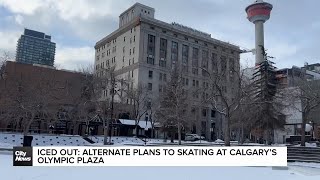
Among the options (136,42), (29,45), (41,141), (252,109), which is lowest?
(41,141)

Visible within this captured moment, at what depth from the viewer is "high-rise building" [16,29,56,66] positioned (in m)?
158

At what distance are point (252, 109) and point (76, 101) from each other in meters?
26.9

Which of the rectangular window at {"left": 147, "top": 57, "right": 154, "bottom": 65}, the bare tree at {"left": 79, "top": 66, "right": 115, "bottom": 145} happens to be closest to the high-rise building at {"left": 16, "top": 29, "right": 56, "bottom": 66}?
the rectangular window at {"left": 147, "top": 57, "right": 154, "bottom": 65}

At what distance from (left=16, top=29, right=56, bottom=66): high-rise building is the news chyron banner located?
14568cm

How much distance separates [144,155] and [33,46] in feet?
556

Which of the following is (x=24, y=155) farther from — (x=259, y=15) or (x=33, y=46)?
(x=33, y=46)

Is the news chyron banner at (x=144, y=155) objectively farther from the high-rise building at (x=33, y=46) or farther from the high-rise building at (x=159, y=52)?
the high-rise building at (x=33, y=46)

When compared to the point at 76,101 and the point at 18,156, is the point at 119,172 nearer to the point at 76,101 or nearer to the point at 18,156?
the point at 18,156

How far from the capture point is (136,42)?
96.4 m

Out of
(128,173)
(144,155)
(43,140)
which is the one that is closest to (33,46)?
(43,140)

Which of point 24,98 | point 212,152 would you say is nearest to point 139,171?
point 212,152

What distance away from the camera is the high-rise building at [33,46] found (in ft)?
517

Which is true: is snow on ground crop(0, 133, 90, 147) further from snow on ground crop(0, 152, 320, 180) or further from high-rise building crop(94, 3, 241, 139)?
high-rise building crop(94, 3, 241, 139)

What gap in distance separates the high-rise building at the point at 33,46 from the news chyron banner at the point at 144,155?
146m
